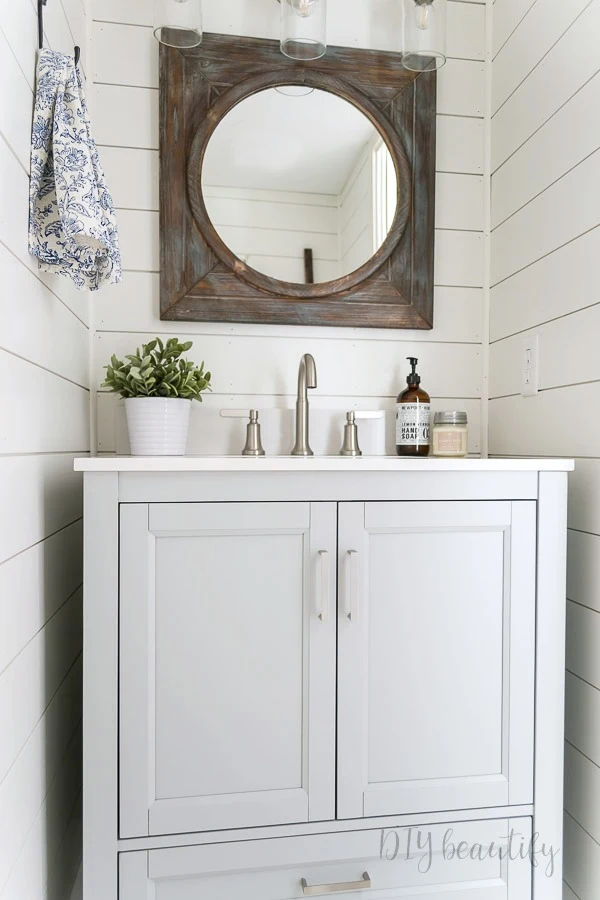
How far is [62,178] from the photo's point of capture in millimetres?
931

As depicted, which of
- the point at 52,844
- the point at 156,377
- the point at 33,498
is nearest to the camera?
the point at 33,498

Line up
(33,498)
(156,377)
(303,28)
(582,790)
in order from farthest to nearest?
(303,28) → (156,377) → (582,790) → (33,498)

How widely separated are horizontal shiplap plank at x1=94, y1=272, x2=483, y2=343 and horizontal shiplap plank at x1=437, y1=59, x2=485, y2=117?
1.54 ft

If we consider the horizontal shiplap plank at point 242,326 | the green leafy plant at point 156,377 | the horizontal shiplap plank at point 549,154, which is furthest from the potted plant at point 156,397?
the horizontal shiplap plank at point 549,154

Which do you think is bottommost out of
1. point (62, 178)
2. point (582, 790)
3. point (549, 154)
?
point (582, 790)

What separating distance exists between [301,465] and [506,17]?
130 centimetres

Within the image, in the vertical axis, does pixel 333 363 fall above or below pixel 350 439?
above

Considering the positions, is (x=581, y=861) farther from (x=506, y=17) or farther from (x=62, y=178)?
(x=506, y=17)

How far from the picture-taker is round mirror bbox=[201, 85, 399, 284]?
1513 millimetres

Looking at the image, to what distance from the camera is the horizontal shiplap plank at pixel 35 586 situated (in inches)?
33.6

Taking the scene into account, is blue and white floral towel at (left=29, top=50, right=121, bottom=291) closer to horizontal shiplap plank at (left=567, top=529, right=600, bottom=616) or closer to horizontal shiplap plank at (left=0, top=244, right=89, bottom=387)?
horizontal shiplap plank at (left=0, top=244, right=89, bottom=387)

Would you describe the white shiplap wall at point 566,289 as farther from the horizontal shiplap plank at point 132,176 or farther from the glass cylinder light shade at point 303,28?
the horizontal shiplap plank at point 132,176

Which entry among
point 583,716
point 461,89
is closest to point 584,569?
point 583,716

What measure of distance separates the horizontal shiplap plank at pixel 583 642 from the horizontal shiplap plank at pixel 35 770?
3.26 ft
